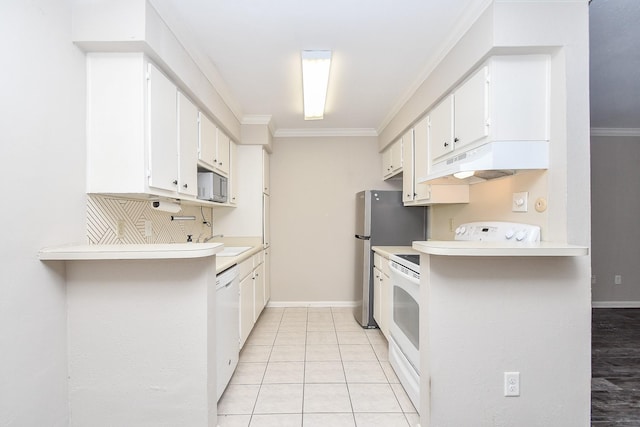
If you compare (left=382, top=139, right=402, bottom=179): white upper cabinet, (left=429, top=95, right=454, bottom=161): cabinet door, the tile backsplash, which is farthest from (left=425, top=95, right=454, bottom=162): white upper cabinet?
the tile backsplash

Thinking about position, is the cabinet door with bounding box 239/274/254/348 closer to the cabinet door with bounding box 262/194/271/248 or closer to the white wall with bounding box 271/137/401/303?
the cabinet door with bounding box 262/194/271/248

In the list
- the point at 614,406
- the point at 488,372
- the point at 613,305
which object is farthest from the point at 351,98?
the point at 613,305

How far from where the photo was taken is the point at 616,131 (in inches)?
144

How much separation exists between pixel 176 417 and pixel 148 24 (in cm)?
199

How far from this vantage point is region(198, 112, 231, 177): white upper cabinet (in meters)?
2.35

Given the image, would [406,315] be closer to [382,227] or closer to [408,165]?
[382,227]

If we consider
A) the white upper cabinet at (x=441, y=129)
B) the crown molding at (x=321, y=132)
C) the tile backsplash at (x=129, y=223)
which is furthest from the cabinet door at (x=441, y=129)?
the tile backsplash at (x=129, y=223)

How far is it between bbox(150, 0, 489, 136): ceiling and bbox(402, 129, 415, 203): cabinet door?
385 mm

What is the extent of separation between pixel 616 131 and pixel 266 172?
14.8 feet

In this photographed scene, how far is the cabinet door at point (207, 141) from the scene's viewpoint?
91.0 inches

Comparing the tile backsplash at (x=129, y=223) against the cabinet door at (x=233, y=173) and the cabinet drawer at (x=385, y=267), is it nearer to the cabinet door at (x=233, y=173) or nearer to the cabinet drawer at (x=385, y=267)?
the cabinet door at (x=233, y=173)

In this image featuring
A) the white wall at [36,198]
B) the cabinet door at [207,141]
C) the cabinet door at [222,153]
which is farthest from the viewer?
the cabinet door at [222,153]

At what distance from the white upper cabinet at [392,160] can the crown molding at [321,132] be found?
0.39m

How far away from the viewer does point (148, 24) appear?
148cm
